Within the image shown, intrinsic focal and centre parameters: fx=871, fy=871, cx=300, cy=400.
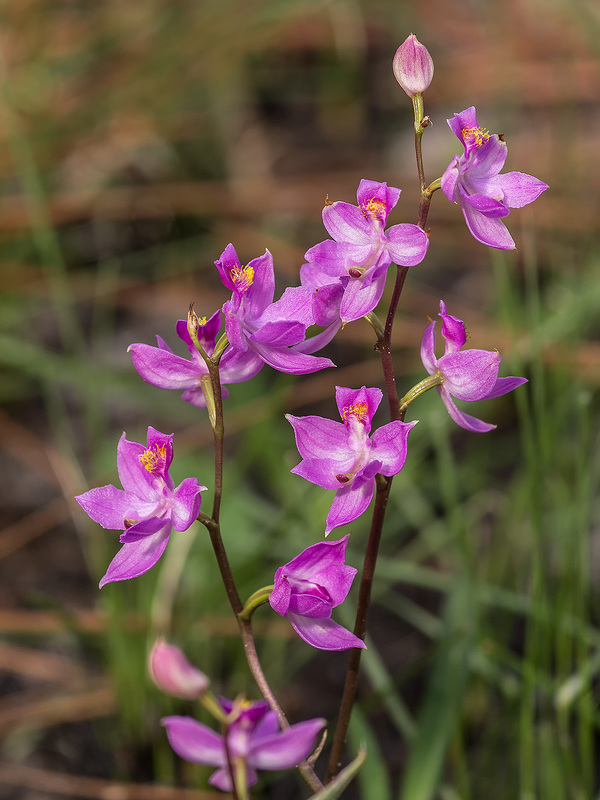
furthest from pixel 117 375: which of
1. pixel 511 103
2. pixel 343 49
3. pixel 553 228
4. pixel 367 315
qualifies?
pixel 343 49

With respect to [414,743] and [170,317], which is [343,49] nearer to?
[170,317]

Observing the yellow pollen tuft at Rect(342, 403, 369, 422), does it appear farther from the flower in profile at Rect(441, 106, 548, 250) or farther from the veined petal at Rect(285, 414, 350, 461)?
the flower in profile at Rect(441, 106, 548, 250)

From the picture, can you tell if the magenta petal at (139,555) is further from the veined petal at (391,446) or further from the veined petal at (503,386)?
the veined petal at (503,386)

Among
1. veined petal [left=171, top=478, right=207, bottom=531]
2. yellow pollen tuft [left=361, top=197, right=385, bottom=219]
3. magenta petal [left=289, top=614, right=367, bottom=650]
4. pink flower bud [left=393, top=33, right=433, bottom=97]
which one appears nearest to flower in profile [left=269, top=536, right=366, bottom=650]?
magenta petal [left=289, top=614, right=367, bottom=650]

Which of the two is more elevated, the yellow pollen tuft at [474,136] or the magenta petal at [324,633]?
the yellow pollen tuft at [474,136]

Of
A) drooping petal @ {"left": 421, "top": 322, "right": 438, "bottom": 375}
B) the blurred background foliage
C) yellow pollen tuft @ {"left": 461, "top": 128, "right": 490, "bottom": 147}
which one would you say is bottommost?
the blurred background foliage

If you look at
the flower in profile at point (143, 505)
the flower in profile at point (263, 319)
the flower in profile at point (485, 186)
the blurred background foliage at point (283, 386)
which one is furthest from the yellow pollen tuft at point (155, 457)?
the blurred background foliage at point (283, 386)

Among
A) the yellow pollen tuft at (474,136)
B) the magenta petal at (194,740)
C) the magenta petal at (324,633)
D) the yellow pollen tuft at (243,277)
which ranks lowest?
the magenta petal at (194,740)
